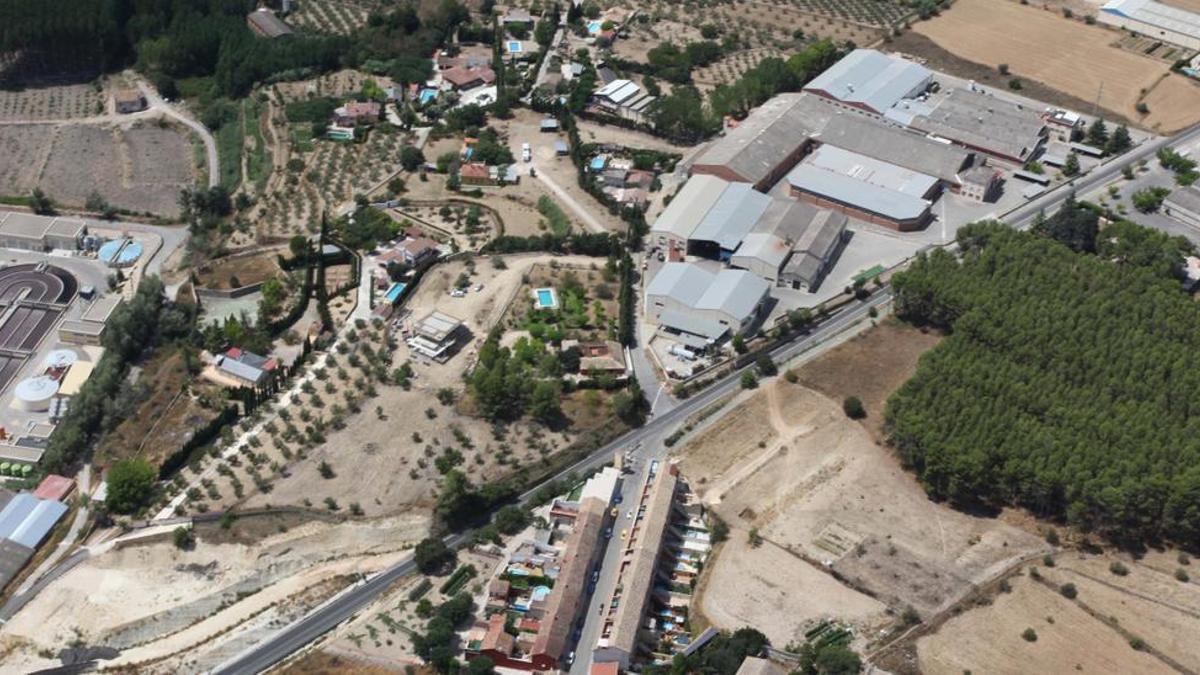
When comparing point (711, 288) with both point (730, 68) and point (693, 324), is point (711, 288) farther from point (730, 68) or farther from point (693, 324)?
point (730, 68)

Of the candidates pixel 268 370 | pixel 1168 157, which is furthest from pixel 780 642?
pixel 1168 157

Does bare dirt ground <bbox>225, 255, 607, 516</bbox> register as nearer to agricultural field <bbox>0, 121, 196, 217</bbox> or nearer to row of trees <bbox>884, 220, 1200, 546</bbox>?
row of trees <bbox>884, 220, 1200, 546</bbox>

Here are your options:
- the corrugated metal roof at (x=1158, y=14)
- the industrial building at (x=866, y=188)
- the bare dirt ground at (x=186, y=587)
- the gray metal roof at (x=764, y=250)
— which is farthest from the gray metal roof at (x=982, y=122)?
the bare dirt ground at (x=186, y=587)

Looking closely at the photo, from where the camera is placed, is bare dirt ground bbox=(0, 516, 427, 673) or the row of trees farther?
the row of trees

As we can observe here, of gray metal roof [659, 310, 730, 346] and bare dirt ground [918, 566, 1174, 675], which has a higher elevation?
gray metal roof [659, 310, 730, 346]

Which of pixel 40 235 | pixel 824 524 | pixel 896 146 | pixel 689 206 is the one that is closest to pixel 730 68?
pixel 896 146

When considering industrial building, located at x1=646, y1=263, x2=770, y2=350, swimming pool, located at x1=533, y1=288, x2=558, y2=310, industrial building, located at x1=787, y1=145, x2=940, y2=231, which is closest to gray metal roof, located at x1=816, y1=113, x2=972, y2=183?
industrial building, located at x1=787, y1=145, x2=940, y2=231
